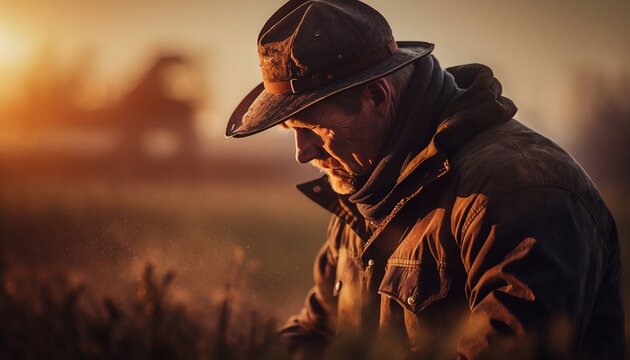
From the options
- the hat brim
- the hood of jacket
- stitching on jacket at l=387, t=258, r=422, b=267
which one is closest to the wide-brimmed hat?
the hat brim

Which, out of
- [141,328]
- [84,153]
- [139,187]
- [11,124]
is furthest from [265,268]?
[141,328]

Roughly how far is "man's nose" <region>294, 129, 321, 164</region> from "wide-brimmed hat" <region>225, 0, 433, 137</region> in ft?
0.68

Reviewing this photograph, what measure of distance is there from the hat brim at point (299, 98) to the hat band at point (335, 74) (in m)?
0.02

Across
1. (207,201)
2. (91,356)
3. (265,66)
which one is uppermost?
(265,66)

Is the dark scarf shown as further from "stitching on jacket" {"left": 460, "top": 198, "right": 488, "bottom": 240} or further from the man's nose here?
"stitching on jacket" {"left": 460, "top": 198, "right": 488, "bottom": 240}

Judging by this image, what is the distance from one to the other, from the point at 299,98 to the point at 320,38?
315 mm

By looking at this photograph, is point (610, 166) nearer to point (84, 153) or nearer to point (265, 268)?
point (265, 268)

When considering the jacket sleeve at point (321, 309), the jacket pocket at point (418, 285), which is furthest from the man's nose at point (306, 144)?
the jacket pocket at point (418, 285)

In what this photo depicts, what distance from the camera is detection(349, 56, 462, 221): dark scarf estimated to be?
387 centimetres

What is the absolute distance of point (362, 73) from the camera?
400cm

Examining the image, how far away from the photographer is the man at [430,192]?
2992mm

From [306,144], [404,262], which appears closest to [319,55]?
[306,144]

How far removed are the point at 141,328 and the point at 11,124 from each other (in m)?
5.15

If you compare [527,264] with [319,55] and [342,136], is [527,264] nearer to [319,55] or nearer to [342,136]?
[342,136]
